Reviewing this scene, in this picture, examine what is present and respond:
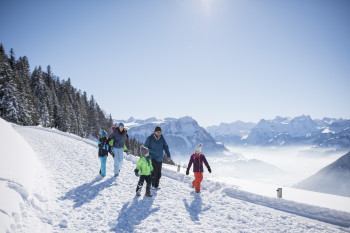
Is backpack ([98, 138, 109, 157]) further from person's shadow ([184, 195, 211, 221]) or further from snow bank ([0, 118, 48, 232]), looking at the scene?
person's shadow ([184, 195, 211, 221])

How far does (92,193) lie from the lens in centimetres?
799

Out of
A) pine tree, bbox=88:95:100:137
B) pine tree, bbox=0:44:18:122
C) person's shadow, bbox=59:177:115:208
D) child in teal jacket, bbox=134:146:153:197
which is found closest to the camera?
person's shadow, bbox=59:177:115:208

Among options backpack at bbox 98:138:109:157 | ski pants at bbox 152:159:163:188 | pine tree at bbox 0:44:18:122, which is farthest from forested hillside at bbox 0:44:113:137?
ski pants at bbox 152:159:163:188

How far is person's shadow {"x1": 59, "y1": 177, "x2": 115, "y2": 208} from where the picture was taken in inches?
282

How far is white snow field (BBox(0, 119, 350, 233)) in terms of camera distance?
5453 millimetres

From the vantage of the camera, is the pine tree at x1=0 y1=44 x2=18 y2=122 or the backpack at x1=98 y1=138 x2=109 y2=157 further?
the pine tree at x1=0 y1=44 x2=18 y2=122

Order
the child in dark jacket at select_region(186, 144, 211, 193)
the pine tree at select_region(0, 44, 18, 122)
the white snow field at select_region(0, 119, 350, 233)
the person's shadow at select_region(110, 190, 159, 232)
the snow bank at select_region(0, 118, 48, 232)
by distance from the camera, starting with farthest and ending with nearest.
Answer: the pine tree at select_region(0, 44, 18, 122)
the child in dark jacket at select_region(186, 144, 211, 193)
the person's shadow at select_region(110, 190, 159, 232)
the white snow field at select_region(0, 119, 350, 233)
the snow bank at select_region(0, 118, 48, 232)

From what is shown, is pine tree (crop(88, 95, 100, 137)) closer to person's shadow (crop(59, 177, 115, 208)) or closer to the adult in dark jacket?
the adult in dark jacket

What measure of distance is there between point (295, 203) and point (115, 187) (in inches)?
290

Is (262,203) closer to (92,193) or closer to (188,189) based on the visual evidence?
(188,189)

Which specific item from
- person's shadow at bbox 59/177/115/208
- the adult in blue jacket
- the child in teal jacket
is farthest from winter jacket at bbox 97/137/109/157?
the child in teal jacket

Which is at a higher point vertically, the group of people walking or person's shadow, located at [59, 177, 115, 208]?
the group of people walking

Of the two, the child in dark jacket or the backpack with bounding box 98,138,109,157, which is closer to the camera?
the child in dark jacket

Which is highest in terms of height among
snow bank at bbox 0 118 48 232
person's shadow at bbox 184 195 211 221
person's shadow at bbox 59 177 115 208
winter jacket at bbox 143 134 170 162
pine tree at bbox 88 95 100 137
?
pine tree at bbox 88 95 100 137
